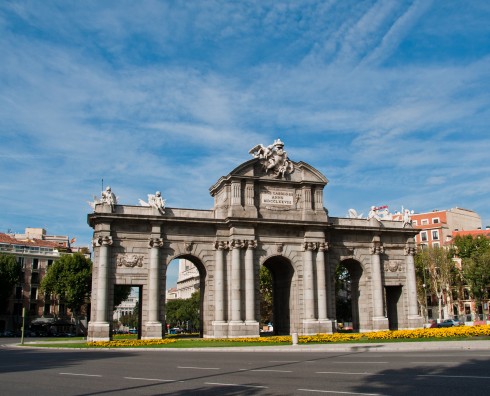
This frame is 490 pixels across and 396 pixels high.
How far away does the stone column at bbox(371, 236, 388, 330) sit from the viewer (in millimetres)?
53594

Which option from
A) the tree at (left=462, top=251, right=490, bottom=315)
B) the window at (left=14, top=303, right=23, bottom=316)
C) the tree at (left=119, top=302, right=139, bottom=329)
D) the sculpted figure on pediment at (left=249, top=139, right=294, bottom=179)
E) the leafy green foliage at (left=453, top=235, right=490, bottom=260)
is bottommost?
the tree at (left=119, top=302, right=139, bottom=329)

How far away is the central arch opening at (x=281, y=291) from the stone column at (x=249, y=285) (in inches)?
156

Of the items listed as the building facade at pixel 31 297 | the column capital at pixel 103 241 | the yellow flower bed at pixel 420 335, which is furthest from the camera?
the building facade at pixel 31 297

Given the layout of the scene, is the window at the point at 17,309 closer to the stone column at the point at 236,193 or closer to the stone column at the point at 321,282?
the stone column at the point at 236,193

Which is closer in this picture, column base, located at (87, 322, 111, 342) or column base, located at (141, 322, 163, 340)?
column base, located at (87, 322, 111, 342)

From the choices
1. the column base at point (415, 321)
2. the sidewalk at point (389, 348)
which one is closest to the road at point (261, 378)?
the sidewalk at point (389, 348)

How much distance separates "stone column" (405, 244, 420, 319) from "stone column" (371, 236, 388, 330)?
3.61m

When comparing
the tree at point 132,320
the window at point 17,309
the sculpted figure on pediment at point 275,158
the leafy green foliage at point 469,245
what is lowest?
the tree at point 132,320

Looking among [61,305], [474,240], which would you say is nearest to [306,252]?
[474,240]

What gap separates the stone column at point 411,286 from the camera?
55.7 metres

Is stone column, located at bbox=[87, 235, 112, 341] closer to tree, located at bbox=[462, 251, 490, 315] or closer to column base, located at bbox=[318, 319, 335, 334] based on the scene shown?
column base, located at bbox=[318, 319, 335, 334]

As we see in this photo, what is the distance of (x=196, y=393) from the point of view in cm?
1427

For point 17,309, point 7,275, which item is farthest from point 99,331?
point 17,309

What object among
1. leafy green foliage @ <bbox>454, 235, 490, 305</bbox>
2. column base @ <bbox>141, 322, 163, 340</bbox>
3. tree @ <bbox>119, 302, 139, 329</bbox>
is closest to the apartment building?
leafy green foliage @ <bbox>454, 235, 490, 305</bbox>
